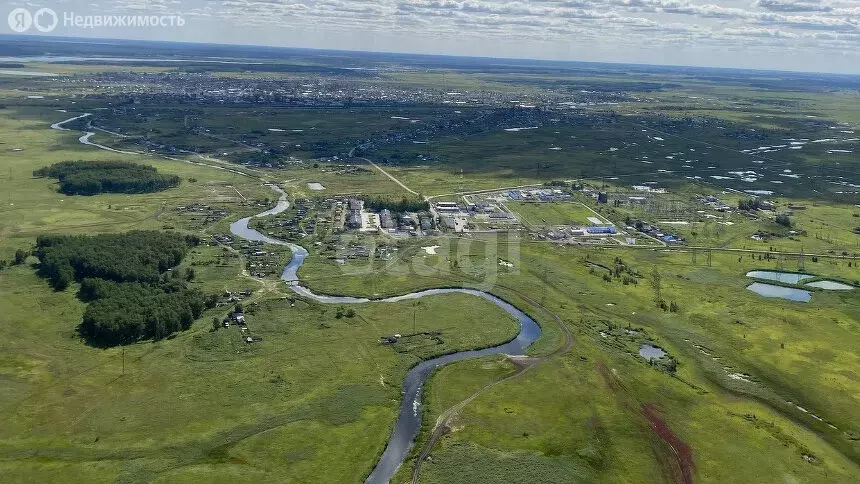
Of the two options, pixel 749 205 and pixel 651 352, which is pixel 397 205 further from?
pixel 749 205

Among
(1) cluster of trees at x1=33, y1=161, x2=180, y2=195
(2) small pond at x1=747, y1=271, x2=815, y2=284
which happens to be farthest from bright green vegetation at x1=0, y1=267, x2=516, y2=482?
(1) cluster of trees at x1=33, y1=161, x2=180, y2=195

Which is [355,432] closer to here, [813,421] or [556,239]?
[813,421]

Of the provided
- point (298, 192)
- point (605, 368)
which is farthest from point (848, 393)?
point (298, 192)

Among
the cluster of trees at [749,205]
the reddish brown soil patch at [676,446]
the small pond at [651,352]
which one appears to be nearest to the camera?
the reddish brown soil patch at [676,446]

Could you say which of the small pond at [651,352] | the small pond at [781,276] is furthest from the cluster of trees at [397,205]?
the small pond at [651,352]

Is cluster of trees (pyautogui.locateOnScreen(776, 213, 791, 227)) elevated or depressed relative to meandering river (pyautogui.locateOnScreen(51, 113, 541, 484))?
elevated

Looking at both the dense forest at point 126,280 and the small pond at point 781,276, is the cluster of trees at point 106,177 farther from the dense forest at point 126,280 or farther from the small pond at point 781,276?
the small pond at point 781,276

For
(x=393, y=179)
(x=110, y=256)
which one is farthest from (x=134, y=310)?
(x=393, y=179)

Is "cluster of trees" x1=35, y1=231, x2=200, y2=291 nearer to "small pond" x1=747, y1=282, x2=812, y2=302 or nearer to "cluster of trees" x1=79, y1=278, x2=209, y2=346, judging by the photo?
"cluster of trees" x1=79, y1=278, x2=209, y2=346
